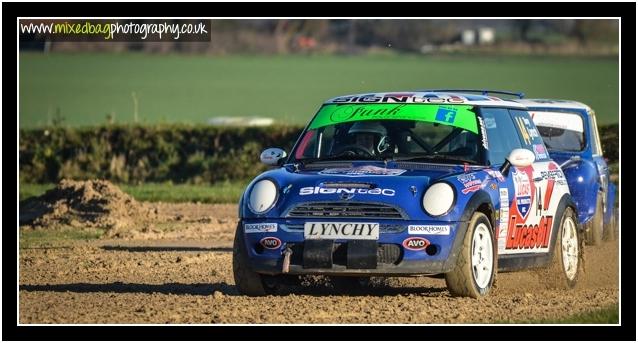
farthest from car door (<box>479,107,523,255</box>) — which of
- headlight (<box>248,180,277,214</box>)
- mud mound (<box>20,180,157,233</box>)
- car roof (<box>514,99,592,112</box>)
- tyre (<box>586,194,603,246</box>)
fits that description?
mud mound (<box>20,180,157,233</box>)

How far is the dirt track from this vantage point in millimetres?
11617

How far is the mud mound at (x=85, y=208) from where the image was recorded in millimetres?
21391

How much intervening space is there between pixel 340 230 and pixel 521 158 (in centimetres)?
194

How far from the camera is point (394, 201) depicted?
1198cm

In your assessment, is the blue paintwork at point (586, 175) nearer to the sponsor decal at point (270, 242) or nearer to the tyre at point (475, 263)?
the tyre at point (475, 263)

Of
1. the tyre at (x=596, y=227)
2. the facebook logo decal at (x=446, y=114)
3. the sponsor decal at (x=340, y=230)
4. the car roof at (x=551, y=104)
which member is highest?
the car roof at (x=551, y=104)

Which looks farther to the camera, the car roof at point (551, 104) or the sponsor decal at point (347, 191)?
the car roof at point (551, 104)

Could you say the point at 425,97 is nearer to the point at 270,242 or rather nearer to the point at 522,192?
the point at 522,192

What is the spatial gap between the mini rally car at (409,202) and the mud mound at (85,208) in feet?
27.5

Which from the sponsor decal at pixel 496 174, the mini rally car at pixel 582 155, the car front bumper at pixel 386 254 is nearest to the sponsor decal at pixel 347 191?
the car front bumper at pixel 386 254

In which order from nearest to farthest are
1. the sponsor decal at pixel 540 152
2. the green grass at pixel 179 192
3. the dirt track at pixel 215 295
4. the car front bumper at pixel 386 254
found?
1. the dirt track at pixel 215 295
2. the car front bumper at pixel 386 254
3. the sponsor decal at pixel 540 152
4. the green grass at pixel 179 192

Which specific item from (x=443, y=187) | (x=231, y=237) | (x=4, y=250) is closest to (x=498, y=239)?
(x=443, y=187)

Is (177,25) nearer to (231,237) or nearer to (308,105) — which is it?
(231,237)

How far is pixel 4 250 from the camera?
15336 millimetres
